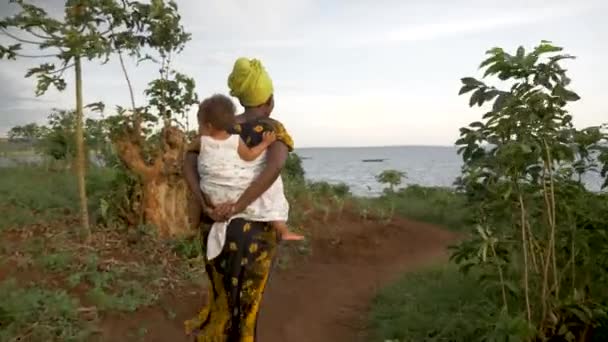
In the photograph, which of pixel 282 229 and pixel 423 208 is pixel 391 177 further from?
pixel 282 229

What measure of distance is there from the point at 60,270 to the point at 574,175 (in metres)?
4.01

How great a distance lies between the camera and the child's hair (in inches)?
115

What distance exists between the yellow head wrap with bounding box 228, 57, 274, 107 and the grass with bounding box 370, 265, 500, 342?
1.85 meters

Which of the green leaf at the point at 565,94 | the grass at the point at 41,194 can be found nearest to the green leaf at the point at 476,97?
the green leaf at the point at 565,94

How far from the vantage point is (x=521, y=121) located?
342 cm

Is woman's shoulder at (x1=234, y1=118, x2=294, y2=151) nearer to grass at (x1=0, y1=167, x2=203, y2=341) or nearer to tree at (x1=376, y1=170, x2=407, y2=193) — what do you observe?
grass at (x1=0, y1=167, x2=203, y2=341)

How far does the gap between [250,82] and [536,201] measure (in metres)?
1.86

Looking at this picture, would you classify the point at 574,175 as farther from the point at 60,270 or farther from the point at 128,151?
the point at 128,151

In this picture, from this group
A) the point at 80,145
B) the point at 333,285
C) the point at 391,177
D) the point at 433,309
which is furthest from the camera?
the point at 391,177

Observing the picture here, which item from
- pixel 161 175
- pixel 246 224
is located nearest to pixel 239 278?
pixel 246 224

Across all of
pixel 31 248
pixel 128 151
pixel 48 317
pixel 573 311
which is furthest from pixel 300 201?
pixel 573 311

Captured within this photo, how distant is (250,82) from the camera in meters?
2.94

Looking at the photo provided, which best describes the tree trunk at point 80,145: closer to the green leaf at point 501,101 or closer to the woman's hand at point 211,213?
the woman's hand at point 211,213

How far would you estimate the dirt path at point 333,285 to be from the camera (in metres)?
4.86
